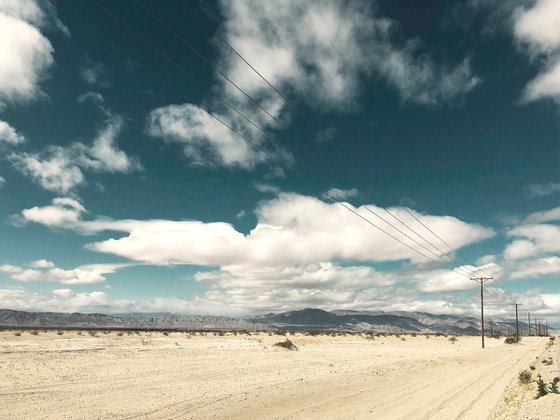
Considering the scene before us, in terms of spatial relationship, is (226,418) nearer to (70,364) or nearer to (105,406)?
(105,406)

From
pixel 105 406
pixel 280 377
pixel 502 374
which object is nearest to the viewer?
pixel 105 406

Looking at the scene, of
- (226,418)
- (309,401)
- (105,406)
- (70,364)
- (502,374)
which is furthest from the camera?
(502,374)

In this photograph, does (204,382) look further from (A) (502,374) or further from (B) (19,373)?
(A) (502,374)

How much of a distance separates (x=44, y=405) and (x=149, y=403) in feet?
13.1

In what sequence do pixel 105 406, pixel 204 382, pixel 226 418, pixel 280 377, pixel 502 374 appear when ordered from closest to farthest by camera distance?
pixel 226 418 < pixel 105 406 < pixel 204 382 < pixel 280 377 < pixel 502 374

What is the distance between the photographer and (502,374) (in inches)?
1208

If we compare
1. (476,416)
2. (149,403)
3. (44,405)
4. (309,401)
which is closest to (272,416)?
(309,401)

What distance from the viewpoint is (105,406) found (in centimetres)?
1662

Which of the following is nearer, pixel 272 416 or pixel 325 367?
pixel 272 416

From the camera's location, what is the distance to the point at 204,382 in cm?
2316

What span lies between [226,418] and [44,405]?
7.41 m

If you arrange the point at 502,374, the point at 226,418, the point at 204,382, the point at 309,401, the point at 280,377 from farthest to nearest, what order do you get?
1. the point at 502,374
2. the point at 280,377
3. the point at 204,382
4. the point at 309,401
5. the point at 226,418

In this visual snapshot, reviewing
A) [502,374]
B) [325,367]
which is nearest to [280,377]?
[325,367]

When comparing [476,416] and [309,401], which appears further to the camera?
[309,401]
